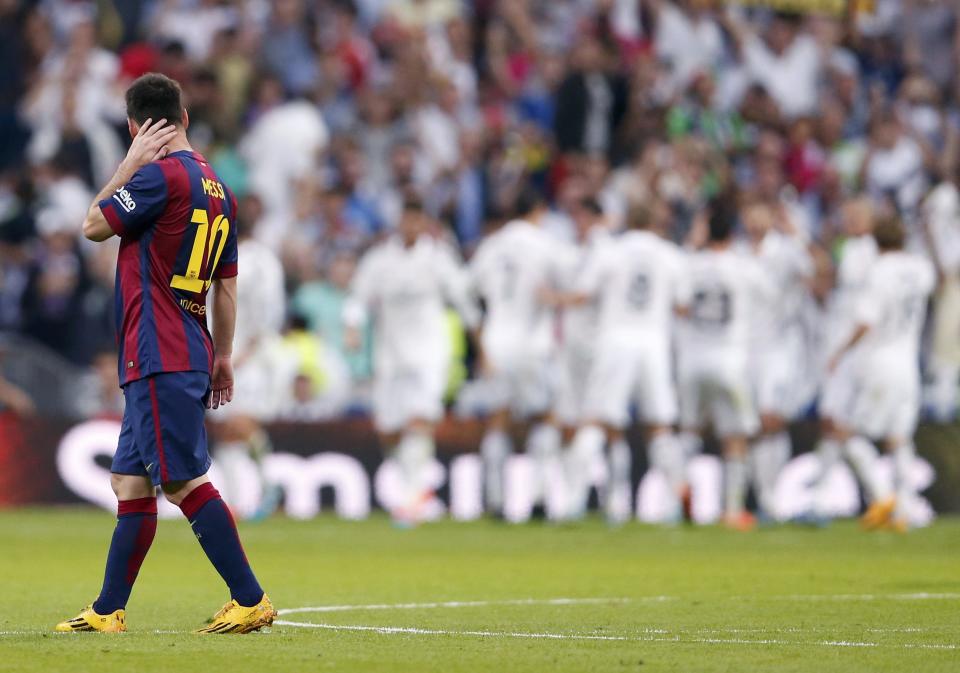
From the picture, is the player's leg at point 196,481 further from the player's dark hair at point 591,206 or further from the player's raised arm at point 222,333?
the player's dark hair at point 591,206

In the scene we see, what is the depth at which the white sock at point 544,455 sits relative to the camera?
1827cm

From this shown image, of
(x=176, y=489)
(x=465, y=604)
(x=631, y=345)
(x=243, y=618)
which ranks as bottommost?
(x=243, y=618)

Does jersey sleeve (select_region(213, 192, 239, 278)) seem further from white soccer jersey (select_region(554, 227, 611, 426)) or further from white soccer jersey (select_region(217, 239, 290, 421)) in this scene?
white soccer jersey (select_region(554, 227, 611, 426))

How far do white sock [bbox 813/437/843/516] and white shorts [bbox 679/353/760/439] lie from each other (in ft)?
2.32

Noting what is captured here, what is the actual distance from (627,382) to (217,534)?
10.4m

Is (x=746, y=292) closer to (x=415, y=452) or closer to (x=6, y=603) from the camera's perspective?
(x=415, y=452)

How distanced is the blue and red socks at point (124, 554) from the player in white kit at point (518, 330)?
10208mm

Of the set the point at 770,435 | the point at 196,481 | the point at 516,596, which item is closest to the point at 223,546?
the point at 196,481

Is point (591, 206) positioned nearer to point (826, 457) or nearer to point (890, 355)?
point (890, 355)

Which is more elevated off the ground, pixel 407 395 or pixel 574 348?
pixel 574 348

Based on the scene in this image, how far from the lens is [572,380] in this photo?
18.7 meters

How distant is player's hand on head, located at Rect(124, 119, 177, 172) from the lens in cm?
770

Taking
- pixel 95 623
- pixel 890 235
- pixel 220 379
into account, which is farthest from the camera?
pixel 890 235

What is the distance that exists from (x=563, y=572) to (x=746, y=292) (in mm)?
6449
